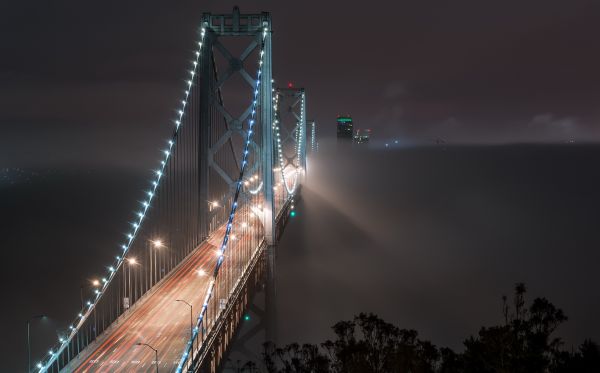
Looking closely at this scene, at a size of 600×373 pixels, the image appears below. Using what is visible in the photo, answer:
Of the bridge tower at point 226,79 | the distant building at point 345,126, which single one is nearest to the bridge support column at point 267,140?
the bridge tower at point 226,79

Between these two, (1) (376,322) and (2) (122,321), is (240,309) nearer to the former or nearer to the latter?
(2) (122,321)

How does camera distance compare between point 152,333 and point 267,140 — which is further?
Answer: point 267,140

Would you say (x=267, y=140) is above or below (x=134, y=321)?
above

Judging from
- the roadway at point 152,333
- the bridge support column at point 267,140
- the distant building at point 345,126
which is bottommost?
the roadway at point 152,333

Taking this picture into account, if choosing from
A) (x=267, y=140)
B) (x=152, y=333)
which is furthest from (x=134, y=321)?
(x=267, y=140)

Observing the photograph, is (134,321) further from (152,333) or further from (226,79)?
(226,79)

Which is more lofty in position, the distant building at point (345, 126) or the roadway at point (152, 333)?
the distant building at point (345, 126)

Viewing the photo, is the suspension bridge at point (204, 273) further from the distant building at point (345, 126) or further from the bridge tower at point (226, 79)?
the distant building at point (345, 126)

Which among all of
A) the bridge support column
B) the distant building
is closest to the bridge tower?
the bridge support column

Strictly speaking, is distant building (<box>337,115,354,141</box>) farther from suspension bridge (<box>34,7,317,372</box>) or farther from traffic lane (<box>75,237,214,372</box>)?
traffic lane (<box>75,237,214,372</box>)

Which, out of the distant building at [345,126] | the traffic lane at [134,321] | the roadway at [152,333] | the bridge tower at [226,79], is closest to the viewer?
the roadway at [152,333]
